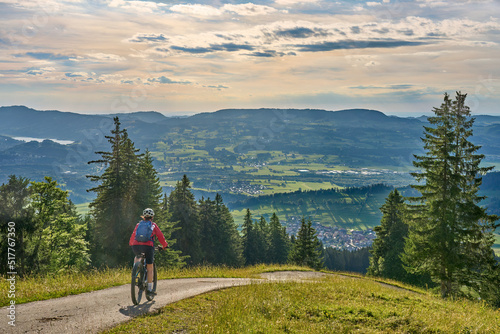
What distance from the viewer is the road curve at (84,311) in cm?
805

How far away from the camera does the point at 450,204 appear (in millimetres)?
23625

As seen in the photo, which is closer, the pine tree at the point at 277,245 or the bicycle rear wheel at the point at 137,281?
the bicycle rear wheel at the point at 137,281

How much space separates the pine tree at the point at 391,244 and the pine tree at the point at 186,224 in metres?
24.1

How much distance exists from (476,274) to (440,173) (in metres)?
9.66

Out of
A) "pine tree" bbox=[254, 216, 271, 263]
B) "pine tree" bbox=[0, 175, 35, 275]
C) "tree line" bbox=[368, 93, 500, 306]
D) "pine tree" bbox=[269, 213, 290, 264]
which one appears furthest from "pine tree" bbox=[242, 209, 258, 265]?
"pine tree" bbox=[0, 175, 35, 275]

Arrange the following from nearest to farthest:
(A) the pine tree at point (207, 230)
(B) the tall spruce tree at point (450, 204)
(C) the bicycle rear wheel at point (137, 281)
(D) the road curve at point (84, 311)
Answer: (D) the road curve at point (84, 311) < (C) the bicycle rear wheel at point (137, 281) < (B) the tall spruce tree at point (450, 204) < (A) the pine tree at point (207, 230)

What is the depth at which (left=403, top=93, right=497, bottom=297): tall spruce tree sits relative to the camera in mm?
23656

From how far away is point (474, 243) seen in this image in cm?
2488

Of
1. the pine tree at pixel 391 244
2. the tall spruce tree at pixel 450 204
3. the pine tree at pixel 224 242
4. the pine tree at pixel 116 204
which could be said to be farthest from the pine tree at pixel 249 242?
the tall spruce tree at pixel 450 204

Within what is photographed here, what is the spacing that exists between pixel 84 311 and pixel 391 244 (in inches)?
1592

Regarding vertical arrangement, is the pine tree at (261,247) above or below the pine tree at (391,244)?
below

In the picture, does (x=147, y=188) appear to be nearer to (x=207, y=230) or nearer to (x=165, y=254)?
(x=165, y=254)

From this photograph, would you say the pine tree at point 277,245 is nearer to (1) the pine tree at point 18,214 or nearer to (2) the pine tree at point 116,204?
(2) the pine tree at point 116,204

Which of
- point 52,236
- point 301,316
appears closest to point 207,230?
point 52,236
